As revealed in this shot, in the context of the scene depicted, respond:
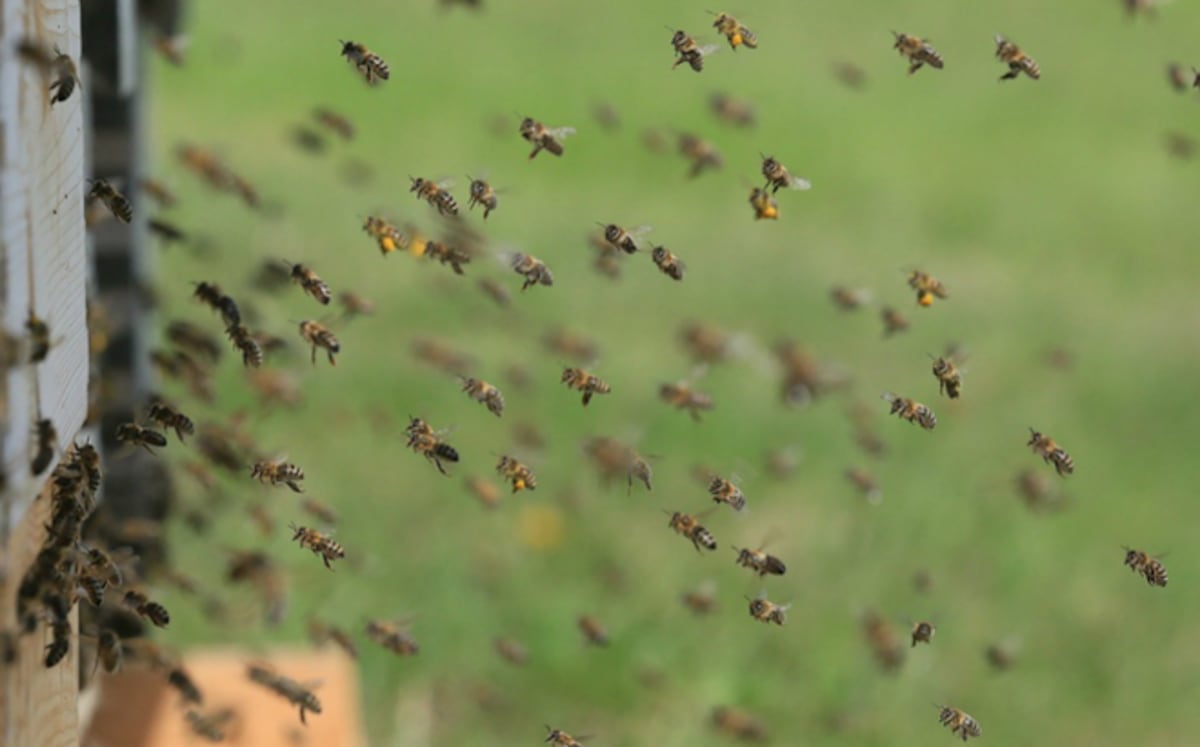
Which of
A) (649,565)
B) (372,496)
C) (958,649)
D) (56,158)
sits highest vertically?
(372,496)

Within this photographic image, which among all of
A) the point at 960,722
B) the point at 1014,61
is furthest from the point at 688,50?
the point at 960,722

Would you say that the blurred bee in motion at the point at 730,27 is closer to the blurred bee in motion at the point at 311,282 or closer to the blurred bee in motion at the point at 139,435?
the blurred bee in motion at the point at 311,282

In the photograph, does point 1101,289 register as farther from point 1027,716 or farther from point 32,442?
point 32,442

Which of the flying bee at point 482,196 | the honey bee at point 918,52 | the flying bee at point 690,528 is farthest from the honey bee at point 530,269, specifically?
the honey bee at point 918,52

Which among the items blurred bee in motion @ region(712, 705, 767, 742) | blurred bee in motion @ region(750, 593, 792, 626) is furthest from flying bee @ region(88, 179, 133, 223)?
blurred bee in motion @ region(712, 705, 767, 742)

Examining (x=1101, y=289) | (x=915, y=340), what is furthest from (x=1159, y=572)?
(x=1101, y=289)

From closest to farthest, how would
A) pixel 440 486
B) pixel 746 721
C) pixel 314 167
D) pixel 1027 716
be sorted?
1. pixel 746 721
2. pixel 1027 716
3. pixel 440 486
4. pixel 314 167
